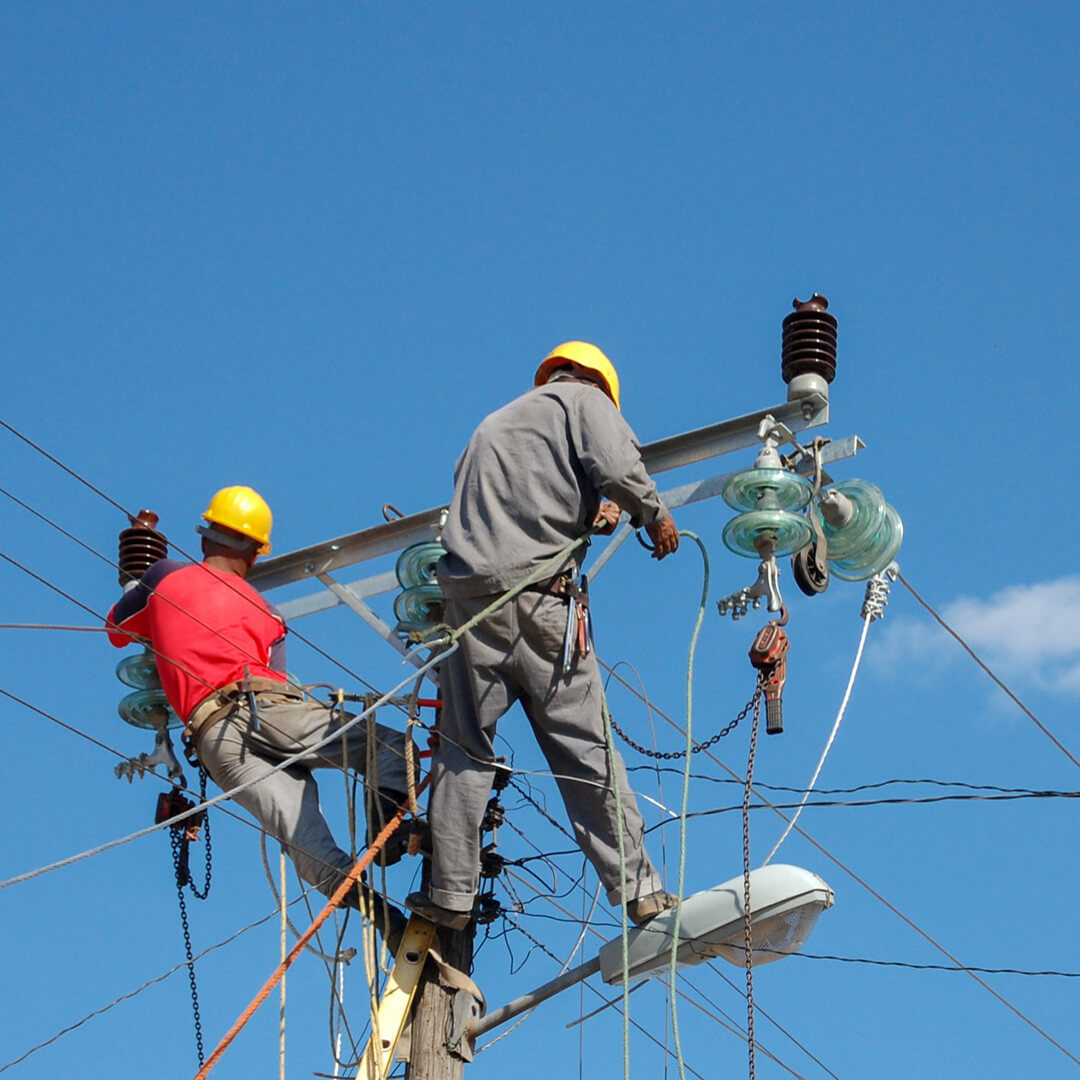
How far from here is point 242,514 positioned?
30.6 ft

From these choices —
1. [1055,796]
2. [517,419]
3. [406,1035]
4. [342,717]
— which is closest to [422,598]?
[342,717]

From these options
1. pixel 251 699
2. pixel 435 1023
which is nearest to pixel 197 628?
pixel 251 699

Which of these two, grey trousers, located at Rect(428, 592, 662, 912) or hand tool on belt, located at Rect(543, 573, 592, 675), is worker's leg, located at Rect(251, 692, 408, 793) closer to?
grey trousers, located at Rect(428, 592, 662, 912)

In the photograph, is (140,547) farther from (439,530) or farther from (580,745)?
(580,745)

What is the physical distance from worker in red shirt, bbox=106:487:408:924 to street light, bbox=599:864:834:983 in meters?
0.91

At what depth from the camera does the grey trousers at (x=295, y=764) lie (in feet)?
26.5

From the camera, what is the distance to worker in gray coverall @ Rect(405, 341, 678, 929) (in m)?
7.52

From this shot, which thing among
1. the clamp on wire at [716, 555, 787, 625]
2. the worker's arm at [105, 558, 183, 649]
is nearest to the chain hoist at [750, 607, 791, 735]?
the clamp on wire at [716, 555, 787, 625]

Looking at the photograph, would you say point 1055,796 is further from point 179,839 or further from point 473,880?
point 179,839

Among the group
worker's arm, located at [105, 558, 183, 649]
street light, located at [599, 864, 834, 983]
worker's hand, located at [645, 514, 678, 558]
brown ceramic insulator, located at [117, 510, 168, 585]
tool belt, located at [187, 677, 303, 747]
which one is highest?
brown ceramic insulator, located at [117, 510, 168, 585]

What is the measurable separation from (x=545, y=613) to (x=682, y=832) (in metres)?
0.98

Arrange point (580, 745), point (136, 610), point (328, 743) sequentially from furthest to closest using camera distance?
1. point (136, 610)
2. point (328, 743)
3. point (580, 745)

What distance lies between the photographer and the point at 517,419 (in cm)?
775

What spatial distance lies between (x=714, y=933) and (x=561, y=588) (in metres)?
1.33
